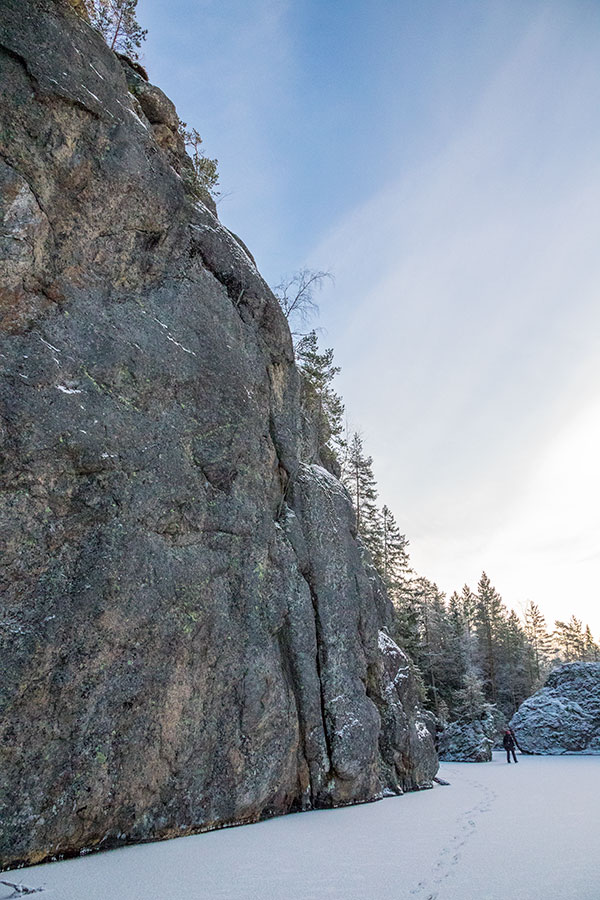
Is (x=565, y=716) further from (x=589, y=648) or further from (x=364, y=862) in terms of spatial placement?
(x=589, y=648)

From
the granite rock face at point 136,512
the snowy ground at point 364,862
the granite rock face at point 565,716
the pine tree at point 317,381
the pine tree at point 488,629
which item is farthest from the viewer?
the pine tree at point 488,629

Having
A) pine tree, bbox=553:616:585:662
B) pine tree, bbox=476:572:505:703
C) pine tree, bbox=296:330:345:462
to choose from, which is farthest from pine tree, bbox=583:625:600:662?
pine tree, bbox=296:330:345:462

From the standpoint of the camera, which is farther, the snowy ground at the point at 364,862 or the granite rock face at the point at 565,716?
the granite rock face at the point at 565,716

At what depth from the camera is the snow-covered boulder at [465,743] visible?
77.1 ft

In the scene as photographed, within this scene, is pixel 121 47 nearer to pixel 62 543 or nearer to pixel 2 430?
pixel 2 430

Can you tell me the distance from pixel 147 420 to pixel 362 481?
2464cm

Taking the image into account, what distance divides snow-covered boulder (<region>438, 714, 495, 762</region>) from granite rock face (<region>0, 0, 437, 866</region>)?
16219 millimetres

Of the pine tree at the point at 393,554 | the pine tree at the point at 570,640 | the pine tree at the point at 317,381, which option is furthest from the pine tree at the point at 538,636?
the pine tree at the point at 317,381

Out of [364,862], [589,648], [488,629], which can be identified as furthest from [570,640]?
[364,862]

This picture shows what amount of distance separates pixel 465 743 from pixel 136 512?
23.8 meters

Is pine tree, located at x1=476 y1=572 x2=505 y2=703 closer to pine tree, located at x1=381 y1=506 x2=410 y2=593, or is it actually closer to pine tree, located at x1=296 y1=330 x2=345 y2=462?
pine tree, located at x1=381 y1=506 x2=410 y2=593

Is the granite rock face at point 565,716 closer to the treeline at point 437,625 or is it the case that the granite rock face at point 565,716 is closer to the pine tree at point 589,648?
the treeline at point 437,625

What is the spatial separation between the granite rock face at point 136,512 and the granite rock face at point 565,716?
62.1 ft

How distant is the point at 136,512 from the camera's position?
754cm
